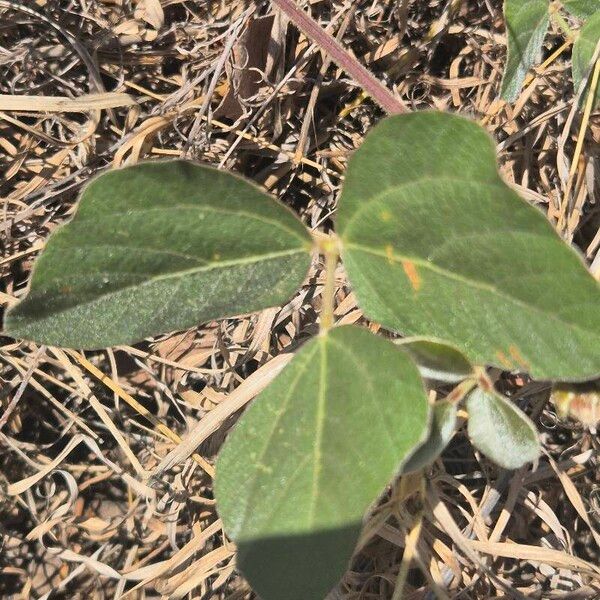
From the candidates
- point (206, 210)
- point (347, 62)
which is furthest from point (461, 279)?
point (347, 62)

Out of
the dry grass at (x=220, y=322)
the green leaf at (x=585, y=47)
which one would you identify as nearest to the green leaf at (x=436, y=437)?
the dry grass at (x=220, y=322)

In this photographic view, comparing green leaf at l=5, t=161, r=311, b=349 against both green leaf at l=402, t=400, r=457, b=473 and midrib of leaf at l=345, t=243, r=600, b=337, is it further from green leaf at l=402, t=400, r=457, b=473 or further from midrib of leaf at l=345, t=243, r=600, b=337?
green leaf at l=402, t=400, r=457, b=473

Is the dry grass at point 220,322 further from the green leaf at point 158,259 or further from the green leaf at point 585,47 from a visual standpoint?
the green leaf at point 158,259

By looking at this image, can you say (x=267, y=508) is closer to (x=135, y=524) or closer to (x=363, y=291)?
(x=363, y=291)

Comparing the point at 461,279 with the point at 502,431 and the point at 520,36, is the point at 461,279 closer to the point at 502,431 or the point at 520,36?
the point at 502,431

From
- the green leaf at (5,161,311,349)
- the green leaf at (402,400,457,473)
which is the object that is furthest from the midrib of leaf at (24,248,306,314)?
the green leaf at (402,400,457,473)

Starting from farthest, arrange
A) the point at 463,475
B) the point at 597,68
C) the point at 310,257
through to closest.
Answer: the point at 463,475, the point at 597,68, the point at 310,257

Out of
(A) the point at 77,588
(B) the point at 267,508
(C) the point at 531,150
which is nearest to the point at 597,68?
(C) the point at 531,150
